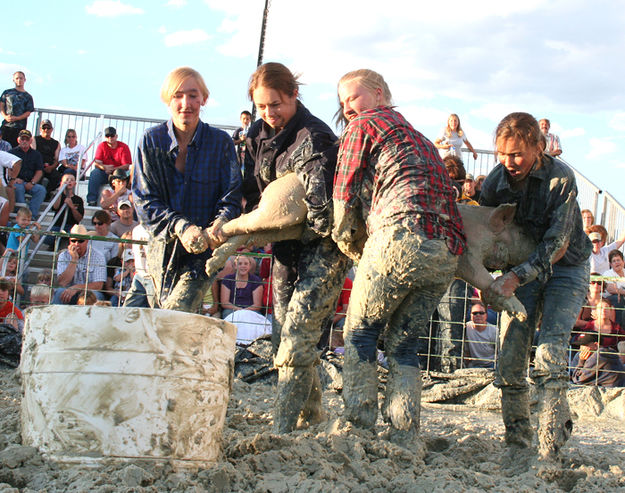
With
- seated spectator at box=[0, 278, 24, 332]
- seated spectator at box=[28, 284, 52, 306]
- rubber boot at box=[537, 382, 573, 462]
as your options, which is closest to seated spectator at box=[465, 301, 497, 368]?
rubber boot at box=[537, 382, 573, 462]

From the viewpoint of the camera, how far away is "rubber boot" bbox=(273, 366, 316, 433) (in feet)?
14.2

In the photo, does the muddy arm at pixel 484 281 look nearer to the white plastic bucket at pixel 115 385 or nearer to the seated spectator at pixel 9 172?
the white plastic bucket at pixel 115 385

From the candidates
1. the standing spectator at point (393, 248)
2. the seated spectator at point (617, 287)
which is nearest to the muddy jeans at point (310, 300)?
Result: the standing spectator at point (393, 248)

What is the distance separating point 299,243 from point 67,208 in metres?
8.62

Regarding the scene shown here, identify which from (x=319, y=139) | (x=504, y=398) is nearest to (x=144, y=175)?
(x=319, y=139)

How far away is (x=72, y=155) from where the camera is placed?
14.8m

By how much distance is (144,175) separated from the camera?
4688 mm

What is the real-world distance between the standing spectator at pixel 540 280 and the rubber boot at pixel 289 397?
1.15m

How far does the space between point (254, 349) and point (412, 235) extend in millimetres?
3831

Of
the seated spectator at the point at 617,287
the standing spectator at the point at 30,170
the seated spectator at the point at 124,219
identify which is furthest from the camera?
the standing spectator at the point at 30,170

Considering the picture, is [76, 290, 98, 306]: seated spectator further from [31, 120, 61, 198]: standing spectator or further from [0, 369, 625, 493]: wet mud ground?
[31, 120, 61, 198]: standing spectator

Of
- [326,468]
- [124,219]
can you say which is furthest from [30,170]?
[326,468]

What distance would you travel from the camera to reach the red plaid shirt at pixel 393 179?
3.77 m

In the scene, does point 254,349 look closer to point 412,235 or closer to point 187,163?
point 187,163
